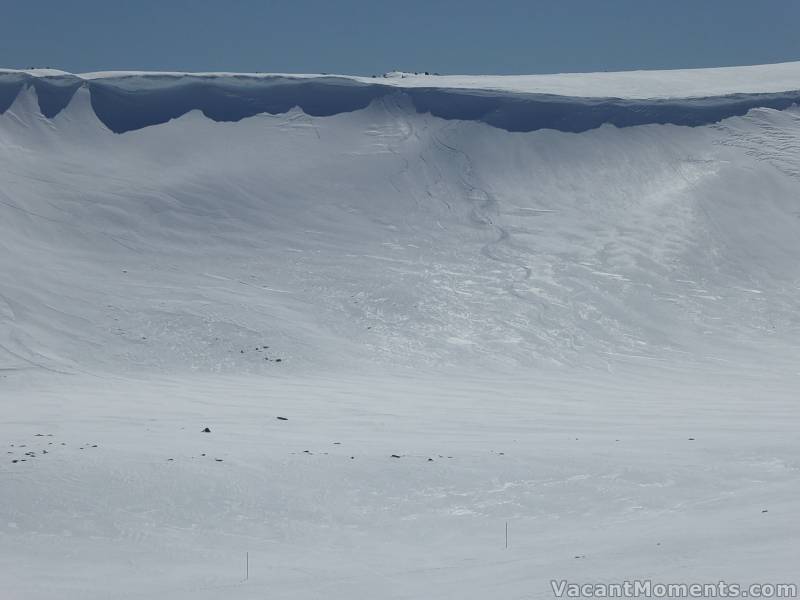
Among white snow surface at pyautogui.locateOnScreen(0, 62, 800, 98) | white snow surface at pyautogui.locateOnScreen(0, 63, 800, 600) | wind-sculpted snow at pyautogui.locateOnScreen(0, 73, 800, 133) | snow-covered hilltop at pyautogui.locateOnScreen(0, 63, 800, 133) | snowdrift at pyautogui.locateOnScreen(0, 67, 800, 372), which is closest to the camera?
white snow surface at pyautogui.locateOnScreen(0, 63, 800, 600)

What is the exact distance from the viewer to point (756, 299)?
65.6ft

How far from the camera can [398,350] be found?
677 inches

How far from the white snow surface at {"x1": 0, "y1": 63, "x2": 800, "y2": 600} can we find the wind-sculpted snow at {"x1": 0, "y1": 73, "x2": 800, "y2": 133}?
373mm

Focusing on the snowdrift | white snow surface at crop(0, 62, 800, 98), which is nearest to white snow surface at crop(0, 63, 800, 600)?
the snowdrift

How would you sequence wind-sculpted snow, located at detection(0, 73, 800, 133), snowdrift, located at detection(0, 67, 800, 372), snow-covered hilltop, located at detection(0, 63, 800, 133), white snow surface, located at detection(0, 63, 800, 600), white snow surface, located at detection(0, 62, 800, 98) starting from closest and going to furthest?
1. white snow surface, located at detection(0, 63, 800, 600)
2. snowdrift, located at detection(0, 67, 800, 372)
3. snow-covered hilltop, located at detection(0, 63, 800, 133)
4. wind-sculpted snow, located at detection(0, 73, 800, 133)
5. white snow surface, located at detection(0, 62, 800, 98)

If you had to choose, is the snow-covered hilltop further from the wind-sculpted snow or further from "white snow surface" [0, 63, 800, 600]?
"white snow surface" [0, 63, 800, 600]

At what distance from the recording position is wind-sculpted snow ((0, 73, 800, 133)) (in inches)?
941

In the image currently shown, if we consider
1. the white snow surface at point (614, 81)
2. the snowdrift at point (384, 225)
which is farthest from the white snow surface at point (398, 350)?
the white snow surface at point (614, 81)

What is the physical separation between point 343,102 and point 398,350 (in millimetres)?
9635

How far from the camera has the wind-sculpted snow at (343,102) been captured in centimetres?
2391

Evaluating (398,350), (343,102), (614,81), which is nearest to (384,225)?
(343,102)

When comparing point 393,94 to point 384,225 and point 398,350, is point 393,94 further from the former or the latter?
point 398,350

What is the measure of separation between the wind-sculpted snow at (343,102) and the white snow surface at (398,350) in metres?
0.37

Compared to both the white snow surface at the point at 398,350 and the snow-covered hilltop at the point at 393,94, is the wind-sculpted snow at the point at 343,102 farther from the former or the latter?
the white snow surface at the point at 398,350
